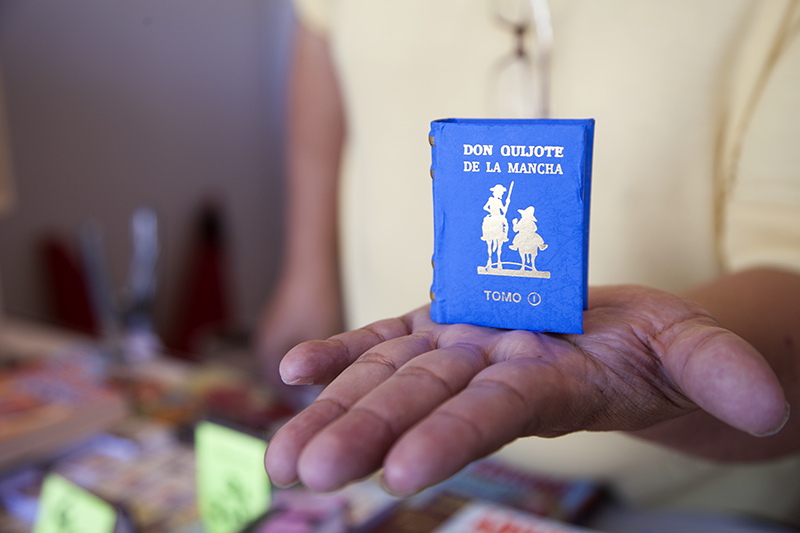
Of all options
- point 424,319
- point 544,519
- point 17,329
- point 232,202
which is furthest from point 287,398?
point 232,202

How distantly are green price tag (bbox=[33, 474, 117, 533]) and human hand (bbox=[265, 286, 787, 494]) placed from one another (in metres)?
0.46

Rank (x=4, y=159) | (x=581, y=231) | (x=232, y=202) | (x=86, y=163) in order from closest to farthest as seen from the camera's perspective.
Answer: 1. (x=581, y=231)
2. (x=4, y=159)
3. (x=86, y=163)
4. (x=232, y=202)

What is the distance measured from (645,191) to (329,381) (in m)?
0.61

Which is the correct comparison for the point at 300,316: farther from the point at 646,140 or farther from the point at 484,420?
the point at 484,420

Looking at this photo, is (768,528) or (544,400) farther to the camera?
(768,528)

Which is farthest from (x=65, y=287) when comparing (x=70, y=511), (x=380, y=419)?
(x=380, y=419)

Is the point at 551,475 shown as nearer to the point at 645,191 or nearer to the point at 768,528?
the point at 768,528

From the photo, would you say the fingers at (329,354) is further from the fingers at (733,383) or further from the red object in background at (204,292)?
the red object in background at (204,292)

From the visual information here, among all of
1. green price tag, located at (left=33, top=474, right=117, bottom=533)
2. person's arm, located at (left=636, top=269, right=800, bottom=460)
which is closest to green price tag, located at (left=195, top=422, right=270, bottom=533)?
green price tag, located at (left=33, top=474, right=117, bottom=533)

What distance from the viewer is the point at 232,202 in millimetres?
3303

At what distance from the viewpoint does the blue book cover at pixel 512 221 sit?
525mm

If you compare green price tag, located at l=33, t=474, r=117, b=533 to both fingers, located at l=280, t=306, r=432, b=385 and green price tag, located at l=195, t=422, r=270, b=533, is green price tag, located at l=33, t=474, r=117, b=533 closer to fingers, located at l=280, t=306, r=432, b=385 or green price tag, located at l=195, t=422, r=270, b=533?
green price tag, located at l=195, t=422, r=270, b=533

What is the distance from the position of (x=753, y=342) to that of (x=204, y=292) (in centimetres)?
277

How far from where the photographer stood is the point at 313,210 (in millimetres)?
1436
